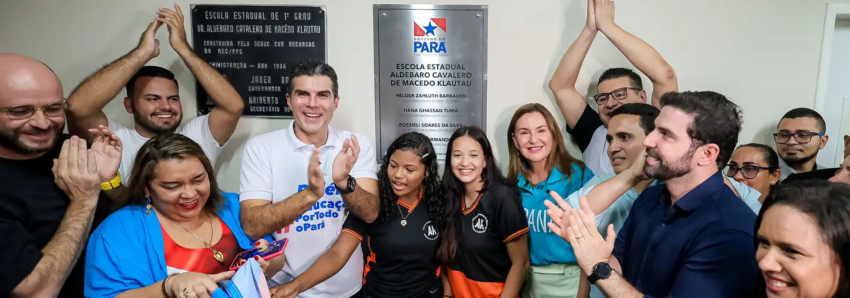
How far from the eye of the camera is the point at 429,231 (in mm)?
1983

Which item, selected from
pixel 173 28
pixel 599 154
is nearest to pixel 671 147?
pixel 599 154

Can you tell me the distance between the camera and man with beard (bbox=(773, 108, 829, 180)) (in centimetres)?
252

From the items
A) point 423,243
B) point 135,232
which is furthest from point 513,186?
point 135,232

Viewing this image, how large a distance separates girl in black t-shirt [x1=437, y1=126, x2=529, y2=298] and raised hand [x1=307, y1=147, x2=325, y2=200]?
2.03ft

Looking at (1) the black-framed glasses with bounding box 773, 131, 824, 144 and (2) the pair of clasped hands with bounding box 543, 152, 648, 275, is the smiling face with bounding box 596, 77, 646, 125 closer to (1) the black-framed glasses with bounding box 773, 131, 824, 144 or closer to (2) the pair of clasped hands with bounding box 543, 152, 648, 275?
(1) the black-framed glasses with bounding box 773, 131, 824, 144

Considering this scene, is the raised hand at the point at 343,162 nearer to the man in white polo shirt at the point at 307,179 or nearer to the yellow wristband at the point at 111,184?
the man in white polo shirt at the point at 307,179

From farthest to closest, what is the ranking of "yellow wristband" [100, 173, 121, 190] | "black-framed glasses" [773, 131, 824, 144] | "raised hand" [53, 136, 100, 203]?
1. "black-framed glasses" [773, 131, 824, 144]
2. "yellow wristband" [100, 173, 121, 190]
3. "raised hand" [53, 136, 100, 203]

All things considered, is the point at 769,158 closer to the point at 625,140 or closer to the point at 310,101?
the point at 625,140

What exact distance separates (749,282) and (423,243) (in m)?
1.22

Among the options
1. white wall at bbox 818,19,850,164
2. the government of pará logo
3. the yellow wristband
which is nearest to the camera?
the yellow wristband

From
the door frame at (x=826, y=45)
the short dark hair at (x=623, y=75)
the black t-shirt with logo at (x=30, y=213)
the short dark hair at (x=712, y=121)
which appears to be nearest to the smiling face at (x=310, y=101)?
the black t-shirt with logo at (x=30, y=213)

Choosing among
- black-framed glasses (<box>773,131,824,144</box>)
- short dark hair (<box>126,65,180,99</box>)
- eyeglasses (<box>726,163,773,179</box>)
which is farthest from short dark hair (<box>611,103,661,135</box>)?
short dark hair (<box>126,65,180,99</box>)

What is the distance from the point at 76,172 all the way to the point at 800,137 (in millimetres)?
3654

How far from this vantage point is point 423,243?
197cm
